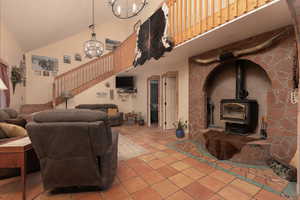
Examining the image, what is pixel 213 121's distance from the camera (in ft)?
11.4

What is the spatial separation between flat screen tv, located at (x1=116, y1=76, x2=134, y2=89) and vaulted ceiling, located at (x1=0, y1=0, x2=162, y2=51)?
110 inches

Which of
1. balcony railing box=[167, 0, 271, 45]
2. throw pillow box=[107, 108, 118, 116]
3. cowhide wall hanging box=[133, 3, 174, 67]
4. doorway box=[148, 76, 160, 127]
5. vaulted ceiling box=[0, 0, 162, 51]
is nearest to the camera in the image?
balcony railing box=[167, 0, 271, 45]

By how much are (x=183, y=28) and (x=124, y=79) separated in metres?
4.23

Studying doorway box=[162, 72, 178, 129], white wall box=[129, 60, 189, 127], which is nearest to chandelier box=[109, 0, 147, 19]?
white wall box=[129, 60, 189, 127]

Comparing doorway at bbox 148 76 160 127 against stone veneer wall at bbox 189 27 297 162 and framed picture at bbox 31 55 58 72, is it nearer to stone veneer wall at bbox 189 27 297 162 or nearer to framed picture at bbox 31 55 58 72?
stone veneer wall at bbox 189 27 297 162

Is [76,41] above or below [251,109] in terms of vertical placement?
above

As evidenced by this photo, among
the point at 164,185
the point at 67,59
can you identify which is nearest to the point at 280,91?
the point at 164,185

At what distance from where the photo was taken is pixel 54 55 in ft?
18.9

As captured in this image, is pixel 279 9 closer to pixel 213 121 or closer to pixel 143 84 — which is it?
pixel 213 121

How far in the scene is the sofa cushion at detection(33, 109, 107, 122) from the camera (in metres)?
1.30

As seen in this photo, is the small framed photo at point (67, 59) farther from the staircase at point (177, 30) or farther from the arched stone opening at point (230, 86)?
the arched stone opening at point (230, 86)

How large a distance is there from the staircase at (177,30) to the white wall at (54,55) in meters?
0.69

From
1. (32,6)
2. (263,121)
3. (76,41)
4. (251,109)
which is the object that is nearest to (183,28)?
(251,109)

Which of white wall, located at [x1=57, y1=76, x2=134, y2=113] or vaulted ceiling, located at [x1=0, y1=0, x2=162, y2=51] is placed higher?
vaulted ceiling, located at [x1=0, y1=0, x2=162, y2=51]
